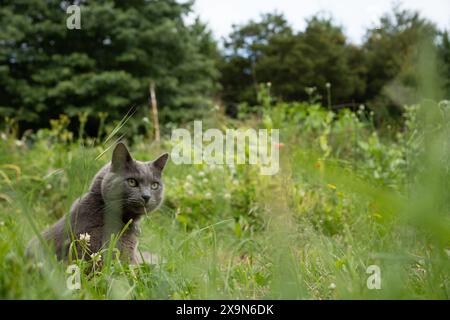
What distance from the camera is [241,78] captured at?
18.1 metres

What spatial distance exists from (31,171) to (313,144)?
2.82 metres

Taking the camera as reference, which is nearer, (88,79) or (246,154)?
(246,154)

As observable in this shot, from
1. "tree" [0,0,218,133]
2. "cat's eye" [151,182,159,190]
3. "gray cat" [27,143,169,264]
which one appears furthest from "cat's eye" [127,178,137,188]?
"tree" [0,0,218,133]

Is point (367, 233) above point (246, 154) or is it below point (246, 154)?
below

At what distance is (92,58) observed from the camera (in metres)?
12.3

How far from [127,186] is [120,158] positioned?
0.14 meters

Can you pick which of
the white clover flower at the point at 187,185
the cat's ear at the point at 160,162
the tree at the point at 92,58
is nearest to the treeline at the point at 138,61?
the tree at the point at 92,58

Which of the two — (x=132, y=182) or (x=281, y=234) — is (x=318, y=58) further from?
(x=281, y=234)

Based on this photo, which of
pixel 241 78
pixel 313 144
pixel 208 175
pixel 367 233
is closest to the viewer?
pixel 367 233

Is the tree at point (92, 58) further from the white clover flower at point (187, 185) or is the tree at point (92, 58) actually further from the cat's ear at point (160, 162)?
the cat's ear at point (160, 162)

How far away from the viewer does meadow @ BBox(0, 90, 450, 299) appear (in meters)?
0.86
